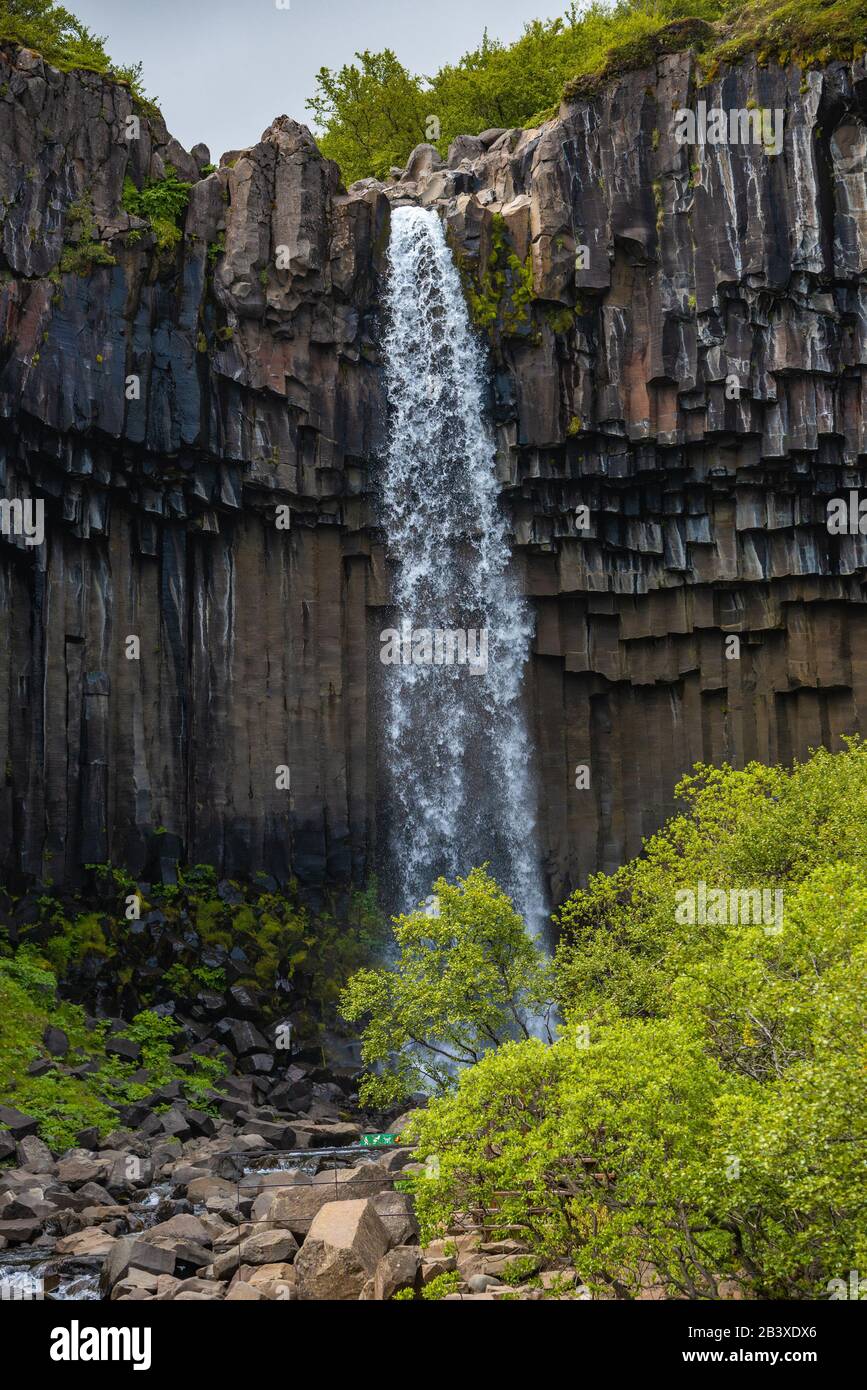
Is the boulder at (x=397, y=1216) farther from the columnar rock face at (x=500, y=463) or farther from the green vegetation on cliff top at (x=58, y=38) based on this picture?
the green vegetation on cliff top at (x=58, y=38)

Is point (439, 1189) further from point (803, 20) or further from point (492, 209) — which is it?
point (803, 20)

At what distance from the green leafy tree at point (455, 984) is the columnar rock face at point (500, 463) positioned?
11337 millimetres

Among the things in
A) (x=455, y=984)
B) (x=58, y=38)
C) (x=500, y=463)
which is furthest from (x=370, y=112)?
(x=455, y=984)

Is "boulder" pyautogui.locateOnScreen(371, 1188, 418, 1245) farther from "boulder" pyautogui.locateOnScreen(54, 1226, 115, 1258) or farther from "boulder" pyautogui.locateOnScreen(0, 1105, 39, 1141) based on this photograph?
"boulder" pyautogui.locateOnScreen(0, 1105, 39, 1141)

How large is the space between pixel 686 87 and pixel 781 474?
10.4 meters

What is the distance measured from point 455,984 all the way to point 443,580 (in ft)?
55.5

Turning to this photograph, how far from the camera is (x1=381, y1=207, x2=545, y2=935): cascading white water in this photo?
37.6 meters

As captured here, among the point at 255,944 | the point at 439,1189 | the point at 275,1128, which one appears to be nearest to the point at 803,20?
the point at 255,944

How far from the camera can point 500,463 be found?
123 ft

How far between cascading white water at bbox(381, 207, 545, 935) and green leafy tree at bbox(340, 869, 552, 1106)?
12.7 m

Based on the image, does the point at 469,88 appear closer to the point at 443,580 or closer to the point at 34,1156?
the point at 443,580

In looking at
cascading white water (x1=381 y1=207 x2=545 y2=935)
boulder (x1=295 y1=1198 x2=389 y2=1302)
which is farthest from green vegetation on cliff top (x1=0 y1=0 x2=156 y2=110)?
boulder (x1=295 y1=1198 x2=389 y2=1302)

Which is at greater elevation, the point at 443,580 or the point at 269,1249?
the point at 443,580
